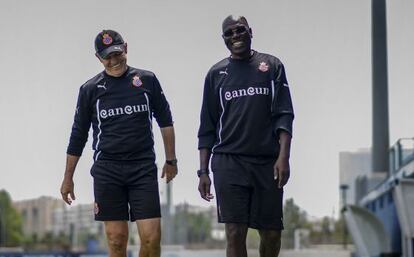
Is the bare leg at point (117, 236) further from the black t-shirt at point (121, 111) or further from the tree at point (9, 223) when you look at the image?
the tree at point (9, 223)

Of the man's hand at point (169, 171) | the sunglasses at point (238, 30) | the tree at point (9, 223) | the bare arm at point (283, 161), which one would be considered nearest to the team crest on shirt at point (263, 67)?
the sunglasses at point (238, 30)

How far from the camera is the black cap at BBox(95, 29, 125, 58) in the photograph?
8.94m

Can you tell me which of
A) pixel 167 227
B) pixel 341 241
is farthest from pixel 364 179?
pixel 167 227

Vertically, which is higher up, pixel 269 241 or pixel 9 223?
pixel 9 223

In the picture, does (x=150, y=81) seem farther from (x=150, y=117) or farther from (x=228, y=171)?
(x=228, y=171)

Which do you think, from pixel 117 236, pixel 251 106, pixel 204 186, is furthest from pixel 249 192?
pixel 117 236

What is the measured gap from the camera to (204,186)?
8523 mm

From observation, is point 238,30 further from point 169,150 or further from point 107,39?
point 169,150

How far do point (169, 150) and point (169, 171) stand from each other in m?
0.18

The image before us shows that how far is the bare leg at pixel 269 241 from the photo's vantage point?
8.59 meters

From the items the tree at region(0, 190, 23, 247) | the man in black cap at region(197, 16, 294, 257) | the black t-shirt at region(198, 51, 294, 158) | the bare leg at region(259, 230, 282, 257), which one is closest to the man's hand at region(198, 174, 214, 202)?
the man in black cap at region(197, 16, 294, 257)

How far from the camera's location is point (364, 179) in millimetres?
51938

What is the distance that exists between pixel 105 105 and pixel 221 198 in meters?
1.21

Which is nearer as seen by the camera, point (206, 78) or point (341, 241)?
point (206, 78)
